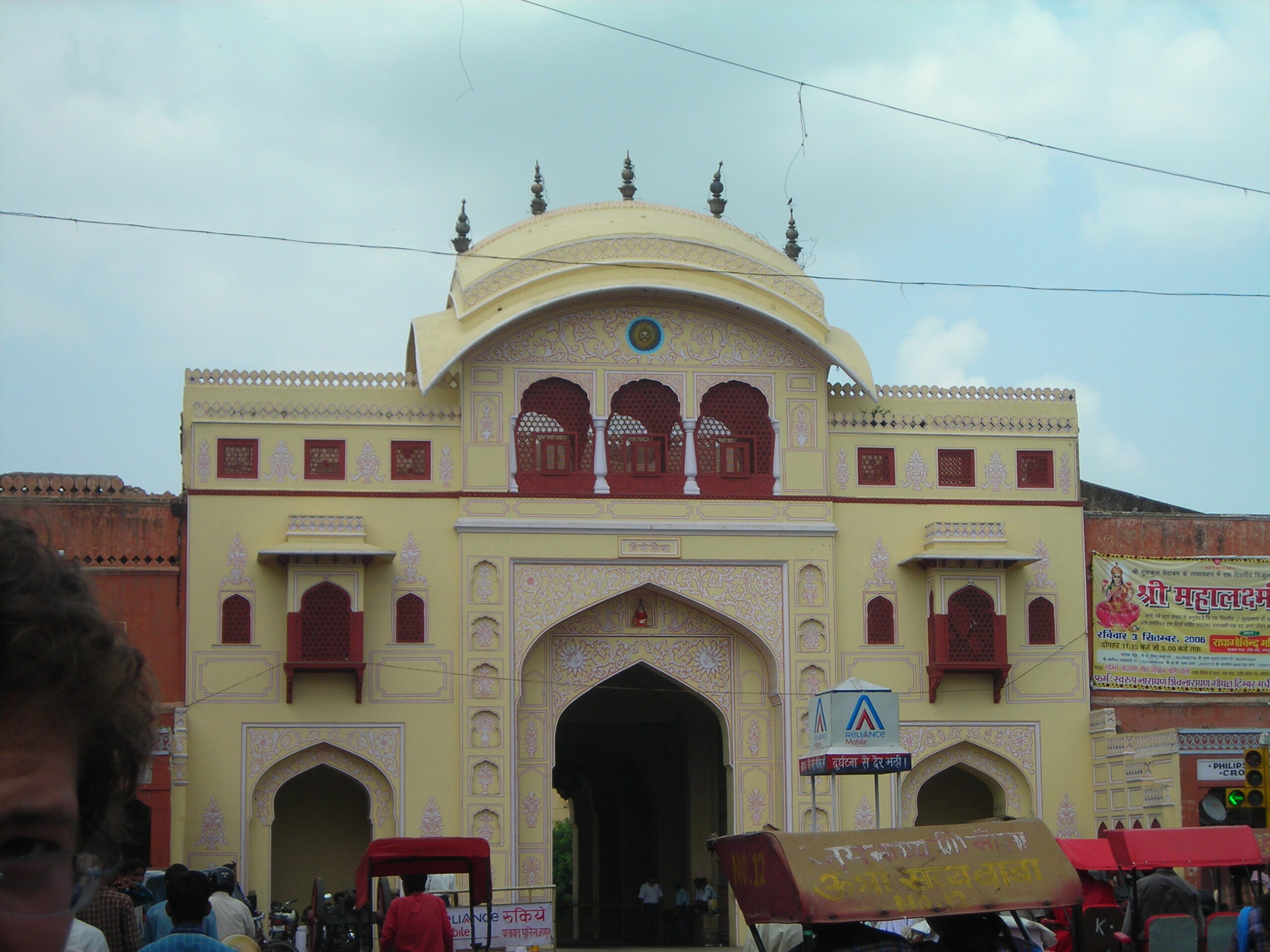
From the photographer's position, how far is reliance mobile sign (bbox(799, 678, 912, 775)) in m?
12.4

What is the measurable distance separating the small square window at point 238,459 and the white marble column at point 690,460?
4790 mm

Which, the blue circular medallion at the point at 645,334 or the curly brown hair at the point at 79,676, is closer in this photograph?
the curly brown hair at the point at 79,676

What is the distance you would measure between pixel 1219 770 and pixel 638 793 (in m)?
10.8

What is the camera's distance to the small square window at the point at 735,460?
1909 centimetres

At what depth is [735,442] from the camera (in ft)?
62.8

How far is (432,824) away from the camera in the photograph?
18125 mm

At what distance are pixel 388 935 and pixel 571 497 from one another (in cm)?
1018

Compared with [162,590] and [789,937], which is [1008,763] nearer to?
[162,590]

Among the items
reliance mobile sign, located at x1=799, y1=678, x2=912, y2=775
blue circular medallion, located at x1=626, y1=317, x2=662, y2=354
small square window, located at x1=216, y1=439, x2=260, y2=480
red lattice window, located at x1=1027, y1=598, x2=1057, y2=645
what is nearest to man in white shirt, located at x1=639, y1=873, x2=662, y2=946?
red lattice window, located at x1=1027, y1=598, x2=1057, y2=645

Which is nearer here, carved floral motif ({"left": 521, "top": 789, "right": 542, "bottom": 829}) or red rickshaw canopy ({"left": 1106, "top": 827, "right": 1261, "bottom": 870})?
red rickshaw canopy ({"left": 1106, "top": 827, "right": 1261, "bottom": 870})

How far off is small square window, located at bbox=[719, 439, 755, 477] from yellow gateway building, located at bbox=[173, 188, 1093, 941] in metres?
0.03

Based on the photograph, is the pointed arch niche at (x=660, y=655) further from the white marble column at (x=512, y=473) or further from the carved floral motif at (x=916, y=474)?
the carved floral motif at (x=916, y=474)

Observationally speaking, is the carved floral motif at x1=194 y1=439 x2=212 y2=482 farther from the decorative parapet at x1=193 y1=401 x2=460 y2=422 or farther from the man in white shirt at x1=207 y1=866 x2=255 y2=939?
the man in white shirt at x1=207 y1=866 x2=255 y2=939

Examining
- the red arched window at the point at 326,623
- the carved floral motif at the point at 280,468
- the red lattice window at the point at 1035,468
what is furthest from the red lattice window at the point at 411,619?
the red lattice window at the point at 1035,468
